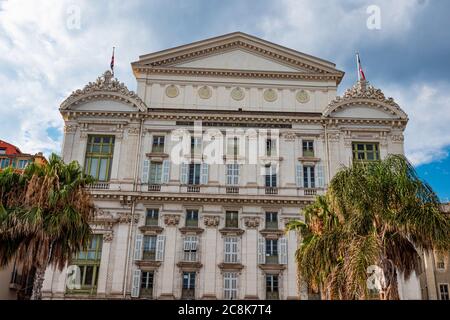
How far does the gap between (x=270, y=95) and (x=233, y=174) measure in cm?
967

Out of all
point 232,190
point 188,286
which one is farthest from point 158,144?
point 188,286

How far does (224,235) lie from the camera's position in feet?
132

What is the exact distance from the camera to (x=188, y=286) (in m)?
38.8

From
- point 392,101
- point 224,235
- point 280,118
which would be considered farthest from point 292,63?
point 224,235

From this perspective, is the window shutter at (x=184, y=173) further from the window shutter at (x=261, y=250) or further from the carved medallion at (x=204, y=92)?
the window shutter at (x=261, y=250)

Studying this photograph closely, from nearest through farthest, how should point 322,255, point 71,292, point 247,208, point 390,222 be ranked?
point 390,222 < point 322,255 < point 71,292 < point 247,208

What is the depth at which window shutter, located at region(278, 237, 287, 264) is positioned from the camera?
39525 mm

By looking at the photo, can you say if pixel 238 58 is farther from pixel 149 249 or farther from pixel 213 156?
pixel 149 249

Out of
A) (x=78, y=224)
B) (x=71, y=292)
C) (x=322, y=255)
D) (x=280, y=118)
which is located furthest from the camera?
(x=280, y=118)

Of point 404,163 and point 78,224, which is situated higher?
point 404,163

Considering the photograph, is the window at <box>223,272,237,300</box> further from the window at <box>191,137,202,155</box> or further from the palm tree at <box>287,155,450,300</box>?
the palm tree at <box>287,155,450,300</box>

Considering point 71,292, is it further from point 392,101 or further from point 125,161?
point 392,101

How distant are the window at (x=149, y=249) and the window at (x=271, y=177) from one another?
38.5 ft

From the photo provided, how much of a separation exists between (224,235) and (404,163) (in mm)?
22482
